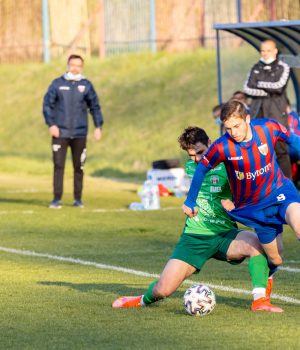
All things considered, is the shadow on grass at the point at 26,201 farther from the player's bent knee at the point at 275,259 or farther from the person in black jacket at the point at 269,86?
the player's bent knee at the point at 275,259

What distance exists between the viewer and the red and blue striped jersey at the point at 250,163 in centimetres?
920

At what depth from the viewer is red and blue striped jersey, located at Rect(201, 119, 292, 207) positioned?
30.2 feet

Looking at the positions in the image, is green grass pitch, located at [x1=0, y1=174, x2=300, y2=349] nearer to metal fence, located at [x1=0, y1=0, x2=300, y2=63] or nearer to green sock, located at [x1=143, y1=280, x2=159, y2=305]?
green sock, located at [x1=143, y1=280, x2=159, y2=305]

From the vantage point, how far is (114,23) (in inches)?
1346

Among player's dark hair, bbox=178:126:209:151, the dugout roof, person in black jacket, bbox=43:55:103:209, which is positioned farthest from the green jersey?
the dugout roof

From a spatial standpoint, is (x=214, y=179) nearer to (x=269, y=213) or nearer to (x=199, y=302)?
(x=269, y=213)

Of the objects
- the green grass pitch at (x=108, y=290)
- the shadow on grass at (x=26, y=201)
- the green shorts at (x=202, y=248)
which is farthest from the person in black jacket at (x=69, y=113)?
the green shorts at (x=202, y=248)

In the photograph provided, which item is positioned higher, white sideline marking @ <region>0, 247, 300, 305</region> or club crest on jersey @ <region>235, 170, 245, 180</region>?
club crest on jersey @ <region>235, 170, 245, 180</region>

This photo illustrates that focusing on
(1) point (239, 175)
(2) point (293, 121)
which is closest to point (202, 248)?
(1) point (239, 175)

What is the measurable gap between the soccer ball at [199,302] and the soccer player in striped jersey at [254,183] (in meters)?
0.56

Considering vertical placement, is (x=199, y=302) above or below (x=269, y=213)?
below

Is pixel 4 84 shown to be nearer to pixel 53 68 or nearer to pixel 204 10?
pixel 53 68

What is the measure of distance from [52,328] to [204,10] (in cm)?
2402

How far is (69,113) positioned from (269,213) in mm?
9139
